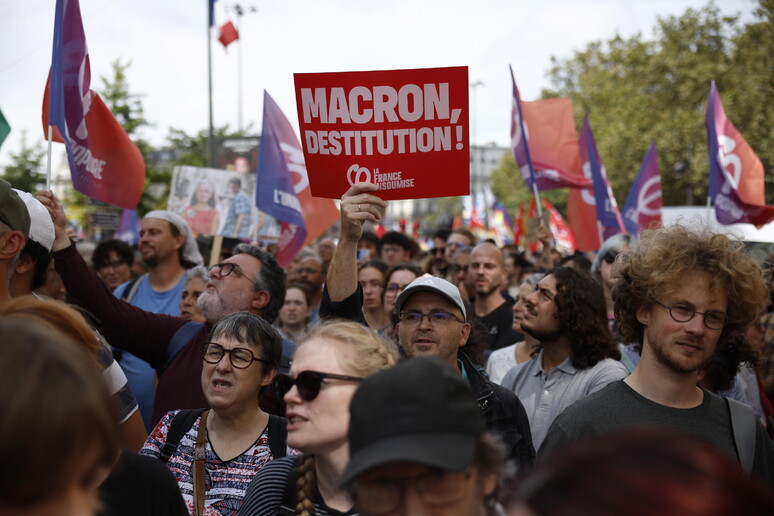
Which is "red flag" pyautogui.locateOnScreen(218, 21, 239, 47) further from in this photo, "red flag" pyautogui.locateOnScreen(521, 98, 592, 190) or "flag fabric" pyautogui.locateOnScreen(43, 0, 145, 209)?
"flag fabric" pyautogui.locateOnScreen(43, 0, 145, 209)

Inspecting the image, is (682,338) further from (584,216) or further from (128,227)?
(128,227)

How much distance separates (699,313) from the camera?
2.98 meters

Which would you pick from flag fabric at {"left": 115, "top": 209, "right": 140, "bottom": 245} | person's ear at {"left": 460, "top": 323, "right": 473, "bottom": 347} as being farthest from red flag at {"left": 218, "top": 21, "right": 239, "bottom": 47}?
person's ear at {"left": 460, "top": 323, "right": 473, "bottom": 347}

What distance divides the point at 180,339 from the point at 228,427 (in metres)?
0.98

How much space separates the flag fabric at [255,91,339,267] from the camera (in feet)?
25.4

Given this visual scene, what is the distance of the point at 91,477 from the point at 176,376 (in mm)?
2672

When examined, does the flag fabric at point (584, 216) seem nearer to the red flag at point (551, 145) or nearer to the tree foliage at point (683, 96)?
the red flag at point (551, 145)

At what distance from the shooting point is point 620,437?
92 centimetres

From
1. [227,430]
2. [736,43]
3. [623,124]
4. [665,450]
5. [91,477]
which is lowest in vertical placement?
[227,430]

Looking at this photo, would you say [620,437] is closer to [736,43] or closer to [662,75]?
[736,43]

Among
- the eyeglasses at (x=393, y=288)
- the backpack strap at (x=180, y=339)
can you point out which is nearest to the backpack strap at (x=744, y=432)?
the backpack strap at (x=180, y=339)

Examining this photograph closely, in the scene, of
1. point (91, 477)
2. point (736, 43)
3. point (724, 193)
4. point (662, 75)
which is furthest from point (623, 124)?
point (91, 477)

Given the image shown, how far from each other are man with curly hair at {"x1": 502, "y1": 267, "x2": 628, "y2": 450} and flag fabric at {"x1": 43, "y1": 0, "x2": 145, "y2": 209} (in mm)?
2863

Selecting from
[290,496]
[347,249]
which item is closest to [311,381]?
[290,496]
